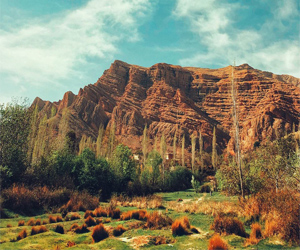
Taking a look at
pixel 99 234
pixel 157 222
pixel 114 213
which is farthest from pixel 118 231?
pixel 114 213

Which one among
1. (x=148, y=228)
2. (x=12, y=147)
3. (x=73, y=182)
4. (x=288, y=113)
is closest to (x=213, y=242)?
(x=148, y=228)

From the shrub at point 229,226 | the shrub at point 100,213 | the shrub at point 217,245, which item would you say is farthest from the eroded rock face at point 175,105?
the shrub at point 217,245

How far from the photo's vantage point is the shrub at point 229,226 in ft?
34.0

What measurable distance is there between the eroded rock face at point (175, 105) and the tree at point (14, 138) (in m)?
63.7

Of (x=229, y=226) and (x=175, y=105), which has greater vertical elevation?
(x=175, y=105)

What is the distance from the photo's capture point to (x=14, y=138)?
70.2ft

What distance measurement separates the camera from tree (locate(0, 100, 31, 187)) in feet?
66.0

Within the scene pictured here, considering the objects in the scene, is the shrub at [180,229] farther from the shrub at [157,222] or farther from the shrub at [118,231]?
the shrub at [118,231]

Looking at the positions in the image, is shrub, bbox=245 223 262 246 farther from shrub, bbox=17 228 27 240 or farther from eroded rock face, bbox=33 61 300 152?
eroded rock face, bbox=33 61 300 152

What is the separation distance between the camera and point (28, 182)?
21844 mm

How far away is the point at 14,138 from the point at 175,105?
97508mm

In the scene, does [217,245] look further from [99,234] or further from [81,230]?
[81,230]

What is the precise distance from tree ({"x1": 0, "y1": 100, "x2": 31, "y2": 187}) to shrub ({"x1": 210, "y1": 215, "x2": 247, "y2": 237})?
1668cm

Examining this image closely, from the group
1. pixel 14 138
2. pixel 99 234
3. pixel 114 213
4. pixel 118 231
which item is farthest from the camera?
pixel 14 138
